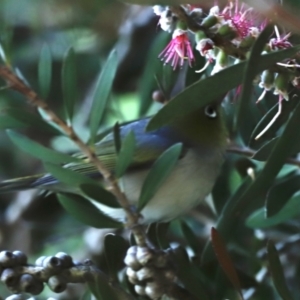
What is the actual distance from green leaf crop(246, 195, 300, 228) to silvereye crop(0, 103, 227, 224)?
196 mm

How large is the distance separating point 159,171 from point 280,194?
0.21 meters

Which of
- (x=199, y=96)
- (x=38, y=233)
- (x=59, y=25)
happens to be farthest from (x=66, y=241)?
(x=199, y=96)

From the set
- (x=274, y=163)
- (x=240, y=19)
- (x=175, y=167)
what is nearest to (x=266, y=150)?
(x=274, y=163)

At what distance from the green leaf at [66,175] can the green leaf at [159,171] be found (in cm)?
6

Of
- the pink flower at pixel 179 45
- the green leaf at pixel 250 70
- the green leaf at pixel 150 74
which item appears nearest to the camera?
the green leaf at pixel 250 70

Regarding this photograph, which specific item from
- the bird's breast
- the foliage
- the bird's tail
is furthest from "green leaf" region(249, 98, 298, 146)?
the bird's tail

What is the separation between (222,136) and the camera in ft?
3.70

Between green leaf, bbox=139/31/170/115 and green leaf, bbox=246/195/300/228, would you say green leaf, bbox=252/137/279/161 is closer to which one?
green leaf, bbox=246/195/300/228

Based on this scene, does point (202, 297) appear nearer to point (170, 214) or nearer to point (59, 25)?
point (170, 214)

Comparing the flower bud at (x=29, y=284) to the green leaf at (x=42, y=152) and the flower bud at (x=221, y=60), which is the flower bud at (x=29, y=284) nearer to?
the green leaf at (x=42, y=152)

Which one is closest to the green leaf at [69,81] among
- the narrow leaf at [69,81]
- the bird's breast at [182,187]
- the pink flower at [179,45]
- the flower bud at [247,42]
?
the narrow leaf at [69,81]

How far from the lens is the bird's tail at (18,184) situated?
3.18 ft

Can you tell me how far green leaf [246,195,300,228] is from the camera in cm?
79

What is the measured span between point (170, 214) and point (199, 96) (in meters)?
0.52
